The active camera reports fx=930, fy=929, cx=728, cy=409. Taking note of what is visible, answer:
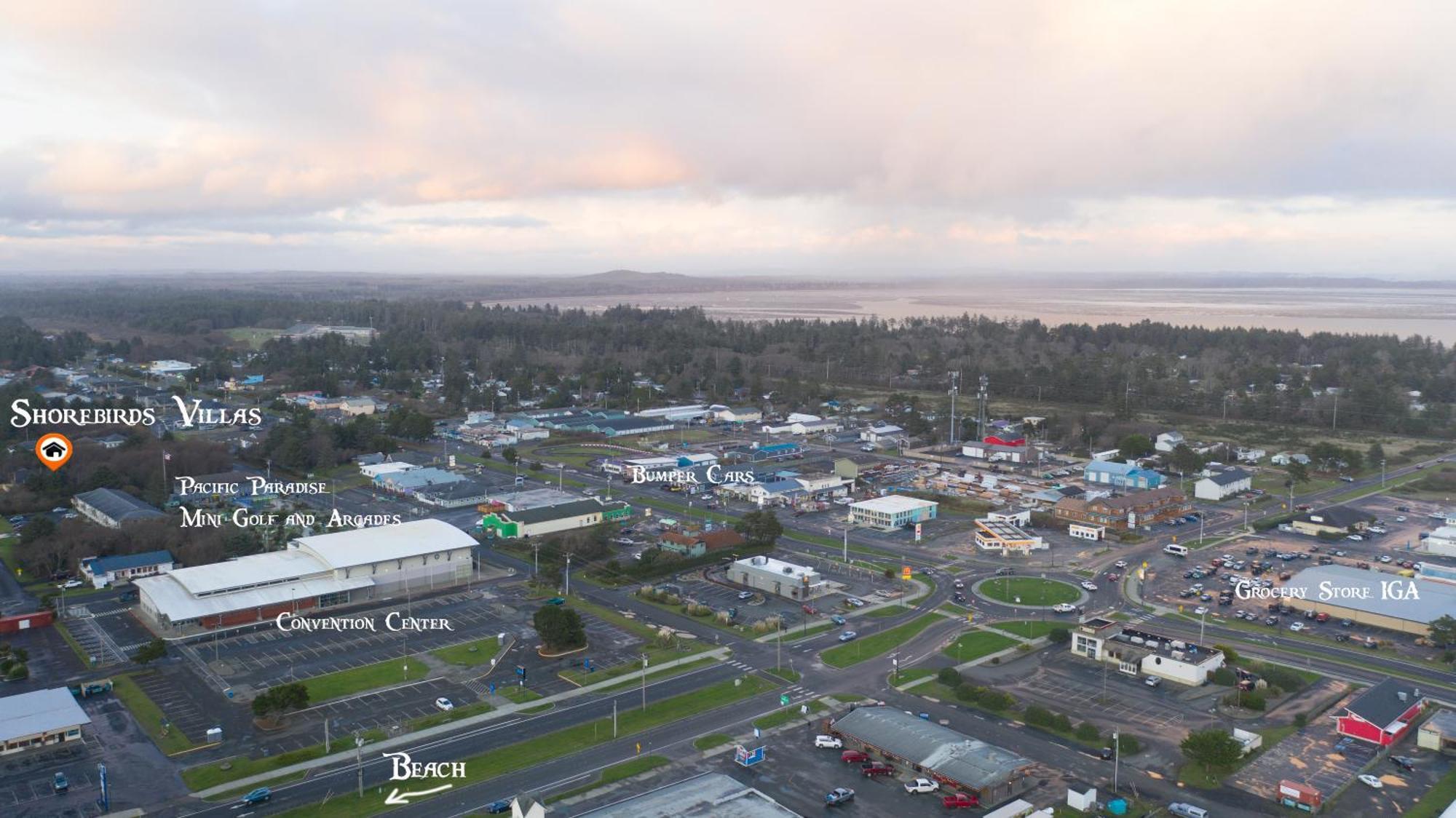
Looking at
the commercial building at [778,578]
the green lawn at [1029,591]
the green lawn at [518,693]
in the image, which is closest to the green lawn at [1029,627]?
the green lawn at [1029,591]

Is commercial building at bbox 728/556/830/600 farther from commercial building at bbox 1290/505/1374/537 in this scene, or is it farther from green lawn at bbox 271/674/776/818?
commercial building at bbox 1290/505/1374/537

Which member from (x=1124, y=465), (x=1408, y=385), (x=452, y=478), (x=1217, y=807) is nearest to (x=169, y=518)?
(x=452, y=478)

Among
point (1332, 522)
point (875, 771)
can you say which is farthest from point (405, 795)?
point (1332, 522)

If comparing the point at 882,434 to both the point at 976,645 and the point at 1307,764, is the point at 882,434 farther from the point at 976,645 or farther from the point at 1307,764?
the point at 1307,764

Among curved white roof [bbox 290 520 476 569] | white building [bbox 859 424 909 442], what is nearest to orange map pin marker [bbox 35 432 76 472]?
curved white roof [bbox 290 520 476 569]

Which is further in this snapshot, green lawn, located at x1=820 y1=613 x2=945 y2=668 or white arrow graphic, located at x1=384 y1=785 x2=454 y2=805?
green lawn, located at x1=820 y1=613 x2=945 y2=668

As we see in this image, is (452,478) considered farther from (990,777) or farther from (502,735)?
(990,777)
